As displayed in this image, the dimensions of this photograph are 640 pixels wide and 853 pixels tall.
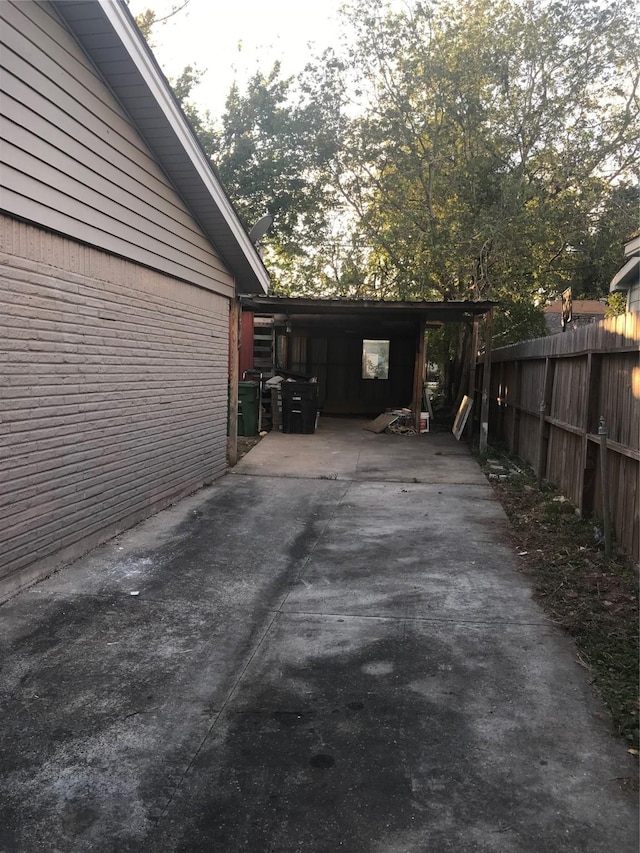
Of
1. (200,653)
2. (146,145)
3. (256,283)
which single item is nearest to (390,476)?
(256,283)

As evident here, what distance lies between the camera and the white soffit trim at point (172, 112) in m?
5.00

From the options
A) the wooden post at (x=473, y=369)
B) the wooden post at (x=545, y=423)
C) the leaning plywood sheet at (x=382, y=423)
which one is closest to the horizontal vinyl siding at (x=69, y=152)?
the wooden post at (x=545, y=423)

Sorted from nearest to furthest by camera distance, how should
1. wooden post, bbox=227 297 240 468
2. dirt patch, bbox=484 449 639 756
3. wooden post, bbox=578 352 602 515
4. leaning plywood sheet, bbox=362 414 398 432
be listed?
dirt patch, bbox=484 449 639 756 → wooden post, bbox=578 352 602 515 → wooden post, bbox=227 297 240 468 → leaning plywood sheet, bbox=362 414 398 432

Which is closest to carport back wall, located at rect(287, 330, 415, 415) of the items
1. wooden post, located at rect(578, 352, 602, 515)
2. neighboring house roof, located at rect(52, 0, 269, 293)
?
neighboring house roof, located at rect(52, 0, 269, 293)

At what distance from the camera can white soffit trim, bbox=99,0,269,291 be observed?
5.00 metres

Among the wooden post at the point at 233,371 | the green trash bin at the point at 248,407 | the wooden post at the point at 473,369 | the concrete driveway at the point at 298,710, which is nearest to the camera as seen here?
the concrete driveway at the point at 298,710

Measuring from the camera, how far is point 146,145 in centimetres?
648

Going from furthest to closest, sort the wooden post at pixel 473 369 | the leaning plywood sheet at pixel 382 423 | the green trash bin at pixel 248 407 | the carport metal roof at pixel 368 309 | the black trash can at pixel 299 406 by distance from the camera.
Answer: the leaning plywood sheet at pixel 382 423, the wooden post at pixel 473 369, the black trash can at pixel 299 406, the green trash bin at pixel 248 407, the carport metal roof at pixel 368 309

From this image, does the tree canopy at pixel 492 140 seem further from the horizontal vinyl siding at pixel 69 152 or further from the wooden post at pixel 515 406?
the horizontal vinyl siding at pixel 69 152

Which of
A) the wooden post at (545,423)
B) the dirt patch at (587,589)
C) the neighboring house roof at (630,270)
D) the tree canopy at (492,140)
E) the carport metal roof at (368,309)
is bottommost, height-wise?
the dirt patch at (587,589)

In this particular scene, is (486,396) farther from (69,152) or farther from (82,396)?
(69,152)

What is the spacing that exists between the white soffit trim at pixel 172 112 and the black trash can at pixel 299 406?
5.03m

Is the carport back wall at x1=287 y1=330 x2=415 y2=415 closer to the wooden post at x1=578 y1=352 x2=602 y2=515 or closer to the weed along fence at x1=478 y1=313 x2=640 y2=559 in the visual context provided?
the weed along fence at x1=478 y1=313 x2=640 y2=559

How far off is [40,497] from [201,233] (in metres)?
4.55
